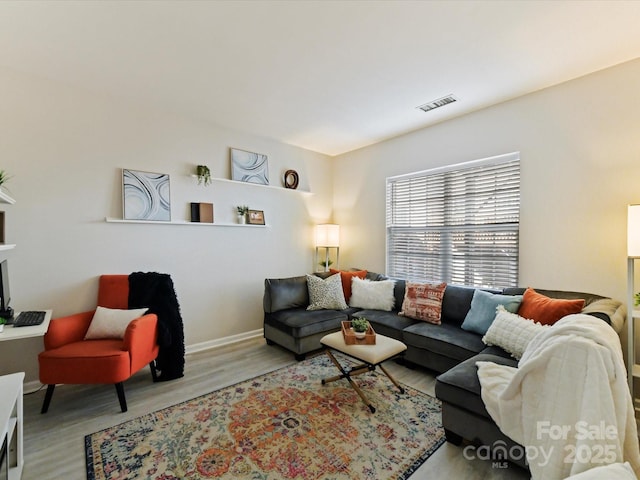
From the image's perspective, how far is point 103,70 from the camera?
2.50 meters

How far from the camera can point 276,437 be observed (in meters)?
1.95

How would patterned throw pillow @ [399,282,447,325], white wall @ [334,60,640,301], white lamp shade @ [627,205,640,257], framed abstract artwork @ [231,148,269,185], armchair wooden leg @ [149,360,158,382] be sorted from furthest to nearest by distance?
framed abstract artwork @ [231,148,269,185] < patterned throw pillow @ [399,282,447,325] < armchair wooden leg @ [149,360,158,382] < white wall @ [334,60,640,301] < white lamp shade @ [627,205,640,257]

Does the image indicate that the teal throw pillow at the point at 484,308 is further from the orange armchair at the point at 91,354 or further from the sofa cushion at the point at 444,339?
the orange armchair at the point at 91,354

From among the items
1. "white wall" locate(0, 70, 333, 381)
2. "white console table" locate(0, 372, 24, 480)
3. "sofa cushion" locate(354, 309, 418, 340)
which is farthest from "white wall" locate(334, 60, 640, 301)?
"white console table" locate(0, 372, 24, 480)

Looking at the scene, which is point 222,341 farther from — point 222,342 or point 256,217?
point 256,217

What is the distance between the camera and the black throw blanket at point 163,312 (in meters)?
2.75

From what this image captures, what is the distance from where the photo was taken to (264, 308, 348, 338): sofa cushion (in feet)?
10.4

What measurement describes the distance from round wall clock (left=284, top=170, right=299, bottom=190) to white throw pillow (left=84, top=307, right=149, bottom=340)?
2.61m

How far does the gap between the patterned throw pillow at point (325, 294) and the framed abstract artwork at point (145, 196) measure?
6.23ft

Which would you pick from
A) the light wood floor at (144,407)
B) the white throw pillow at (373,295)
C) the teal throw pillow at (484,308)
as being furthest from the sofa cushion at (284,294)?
the teal throw pillow at (484,308)

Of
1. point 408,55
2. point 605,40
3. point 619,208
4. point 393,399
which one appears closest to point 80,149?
point 408,55

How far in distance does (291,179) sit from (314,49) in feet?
7.53

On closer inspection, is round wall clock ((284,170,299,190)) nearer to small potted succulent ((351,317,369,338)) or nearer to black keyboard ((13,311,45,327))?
small potted succulent ((351,317,369,338))

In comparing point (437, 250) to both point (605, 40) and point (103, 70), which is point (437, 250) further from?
point (103, 70)
